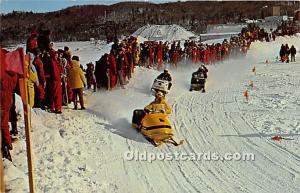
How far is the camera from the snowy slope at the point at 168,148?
8.35 m

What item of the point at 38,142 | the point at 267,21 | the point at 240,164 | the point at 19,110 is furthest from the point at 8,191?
the point at 267,21

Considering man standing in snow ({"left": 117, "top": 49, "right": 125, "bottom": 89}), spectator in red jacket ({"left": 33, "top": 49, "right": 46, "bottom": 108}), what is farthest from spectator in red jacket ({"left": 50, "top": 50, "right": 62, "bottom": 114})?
man standing in snow ({"left": 117, "top": 49, "right": 125, "bottom": 89})

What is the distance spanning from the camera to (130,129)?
40.1 feet

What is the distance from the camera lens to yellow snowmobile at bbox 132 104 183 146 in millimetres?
11148

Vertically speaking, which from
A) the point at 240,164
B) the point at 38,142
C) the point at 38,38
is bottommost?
the point at 240,164

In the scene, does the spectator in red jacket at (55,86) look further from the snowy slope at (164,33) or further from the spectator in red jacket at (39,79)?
the snowy slope at (164,33)

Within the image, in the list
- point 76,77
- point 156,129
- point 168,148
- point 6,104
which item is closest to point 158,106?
point 156,129

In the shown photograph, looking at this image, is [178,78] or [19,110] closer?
[19,110]

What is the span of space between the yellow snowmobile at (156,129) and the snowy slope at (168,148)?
0.22 metres

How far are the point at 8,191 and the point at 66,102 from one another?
640 cm

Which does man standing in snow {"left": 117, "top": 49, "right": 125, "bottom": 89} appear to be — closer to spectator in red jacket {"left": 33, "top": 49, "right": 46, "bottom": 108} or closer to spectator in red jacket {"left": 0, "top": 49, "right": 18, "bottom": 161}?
spectator in red jacket {"left": 33, "top": 49, "right": 46, "bottom": 108}

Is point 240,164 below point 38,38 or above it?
below

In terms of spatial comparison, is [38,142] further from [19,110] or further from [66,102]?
[66,102]

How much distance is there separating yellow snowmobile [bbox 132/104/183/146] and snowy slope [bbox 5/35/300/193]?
22 centimetres
